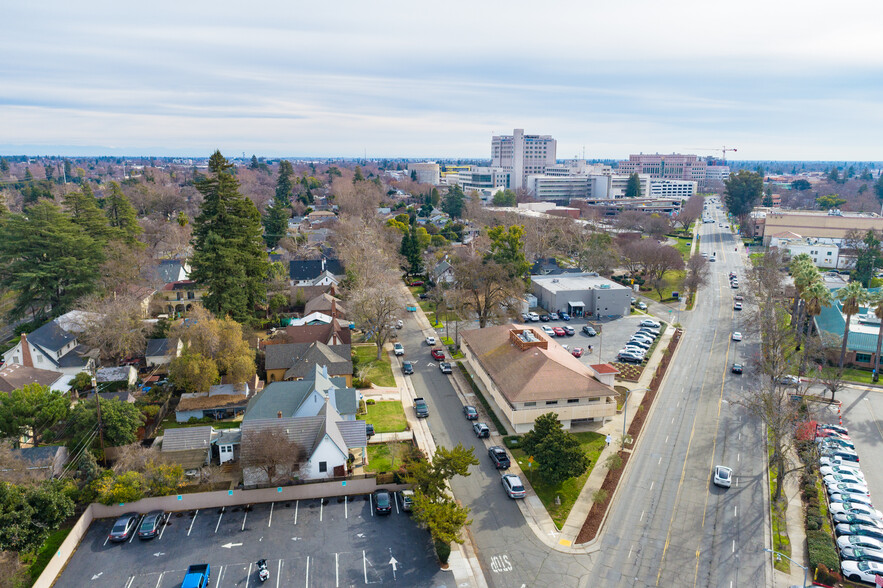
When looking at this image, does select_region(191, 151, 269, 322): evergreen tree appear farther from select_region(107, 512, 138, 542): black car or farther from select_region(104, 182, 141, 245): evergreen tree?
select_region(104, 182, 141, 245): evergreen tree

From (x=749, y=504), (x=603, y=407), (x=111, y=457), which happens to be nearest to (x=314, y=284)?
(x=111, y=457)

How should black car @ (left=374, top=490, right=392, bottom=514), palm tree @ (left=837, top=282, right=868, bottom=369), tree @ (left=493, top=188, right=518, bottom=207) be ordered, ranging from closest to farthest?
1. black car @ (left=374, top=490, right=392, bottom=514)
2. palm tree @ (left=837, top=282, right=868, bottom=369)
3. tree @ (left=493, top=188, right=518, bottom=207)

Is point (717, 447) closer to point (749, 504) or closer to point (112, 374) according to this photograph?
point (749, 504)

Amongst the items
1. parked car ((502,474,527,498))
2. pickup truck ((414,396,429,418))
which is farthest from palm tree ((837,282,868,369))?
pickup truck ((414,396,429,418))

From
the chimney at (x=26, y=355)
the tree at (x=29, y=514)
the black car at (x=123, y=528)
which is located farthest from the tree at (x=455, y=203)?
the tree at (x=29, y=514)

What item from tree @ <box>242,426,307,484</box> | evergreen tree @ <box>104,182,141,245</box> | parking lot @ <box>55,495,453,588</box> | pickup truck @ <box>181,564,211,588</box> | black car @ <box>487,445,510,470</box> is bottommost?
parking lot @ <box>55,495,453,588</box>

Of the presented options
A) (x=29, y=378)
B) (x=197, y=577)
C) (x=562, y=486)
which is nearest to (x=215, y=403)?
(x=29, y=378)
